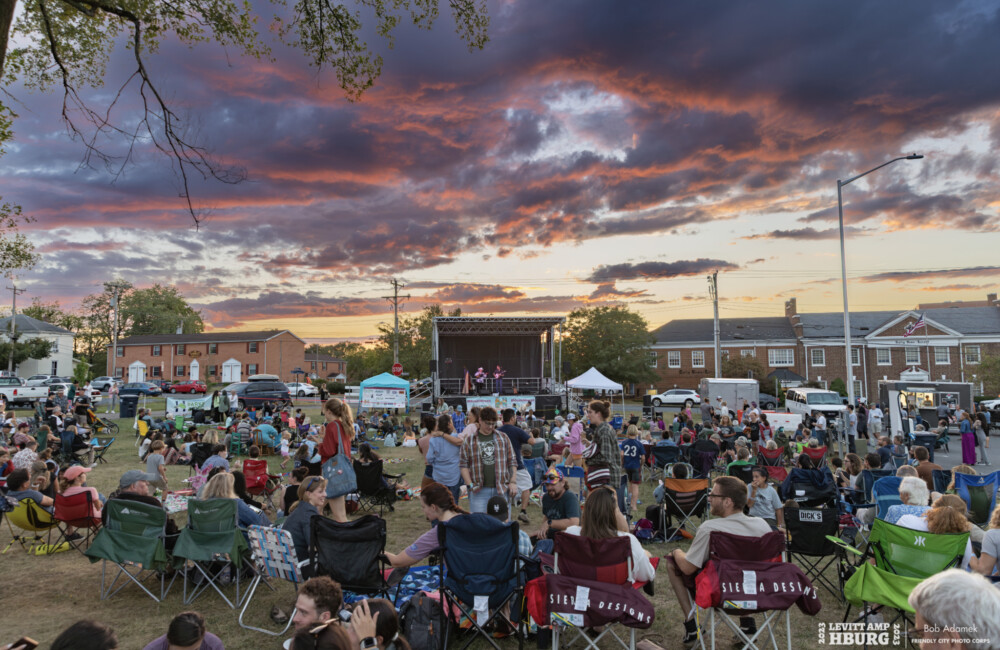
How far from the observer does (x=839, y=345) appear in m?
49.4

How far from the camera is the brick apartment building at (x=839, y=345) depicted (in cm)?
4553

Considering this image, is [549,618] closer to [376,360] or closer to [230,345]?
[376,360]

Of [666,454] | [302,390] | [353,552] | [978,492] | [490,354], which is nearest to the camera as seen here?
[353,552]

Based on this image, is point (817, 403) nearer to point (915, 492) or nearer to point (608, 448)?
point (915, 492)

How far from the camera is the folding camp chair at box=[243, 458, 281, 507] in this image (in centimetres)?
881

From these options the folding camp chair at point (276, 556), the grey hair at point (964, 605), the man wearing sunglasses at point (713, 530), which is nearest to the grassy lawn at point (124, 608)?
the folding camp chair at point (276, 556)

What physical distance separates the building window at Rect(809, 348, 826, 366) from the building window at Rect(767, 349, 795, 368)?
57.9 inches

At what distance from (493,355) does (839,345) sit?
3224 cm

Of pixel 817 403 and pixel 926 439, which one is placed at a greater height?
pixel 817 403

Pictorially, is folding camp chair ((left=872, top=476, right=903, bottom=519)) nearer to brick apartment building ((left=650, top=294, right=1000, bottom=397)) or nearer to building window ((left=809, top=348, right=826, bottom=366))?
brick apartment building ((left=650, top=294, right=1000, bottom=397))

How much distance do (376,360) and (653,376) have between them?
94.8 ft

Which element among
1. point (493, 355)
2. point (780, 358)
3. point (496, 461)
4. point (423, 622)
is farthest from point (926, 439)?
point (780, 358)

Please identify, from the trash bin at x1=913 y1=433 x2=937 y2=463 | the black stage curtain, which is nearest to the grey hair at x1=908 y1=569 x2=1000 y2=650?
the trash bin at x1=913 y1=433 x2=937 y2=463

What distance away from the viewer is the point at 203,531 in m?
5.44
